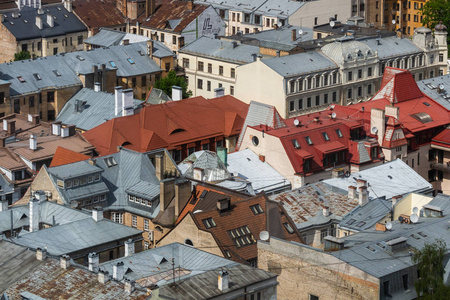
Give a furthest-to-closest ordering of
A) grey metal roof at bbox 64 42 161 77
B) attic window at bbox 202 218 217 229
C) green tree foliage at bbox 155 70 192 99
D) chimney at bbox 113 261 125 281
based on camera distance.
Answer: green tree foliage at bbox 155 70 192 99, grey metal roof at bbox 64 42 161 77, attic window at bbox 202 218 217 229, chimney at bbox 113 261 125 281

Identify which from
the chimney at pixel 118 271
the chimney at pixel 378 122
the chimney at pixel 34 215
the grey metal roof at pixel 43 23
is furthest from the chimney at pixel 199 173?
the grey metal roof at pixel 43 23

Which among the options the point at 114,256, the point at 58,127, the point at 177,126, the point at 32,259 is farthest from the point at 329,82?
the point at 32,259

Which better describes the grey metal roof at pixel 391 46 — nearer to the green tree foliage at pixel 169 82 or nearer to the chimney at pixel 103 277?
the green tree foliage at pixel 169 82

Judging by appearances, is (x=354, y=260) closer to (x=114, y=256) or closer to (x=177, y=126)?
(x=114, y=256)

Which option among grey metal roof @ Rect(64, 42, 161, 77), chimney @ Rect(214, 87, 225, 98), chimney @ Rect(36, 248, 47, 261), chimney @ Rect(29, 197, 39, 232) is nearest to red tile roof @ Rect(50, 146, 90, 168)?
chimney @ Rect(29, 197, 39, 232)

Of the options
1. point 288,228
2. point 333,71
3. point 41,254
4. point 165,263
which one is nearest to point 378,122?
point 333,71

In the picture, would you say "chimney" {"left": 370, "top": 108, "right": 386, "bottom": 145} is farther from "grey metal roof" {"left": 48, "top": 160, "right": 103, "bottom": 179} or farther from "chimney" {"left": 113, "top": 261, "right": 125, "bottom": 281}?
"chimney" {"left": 113, "top": 261, "right": 125, "bottom": 281}
